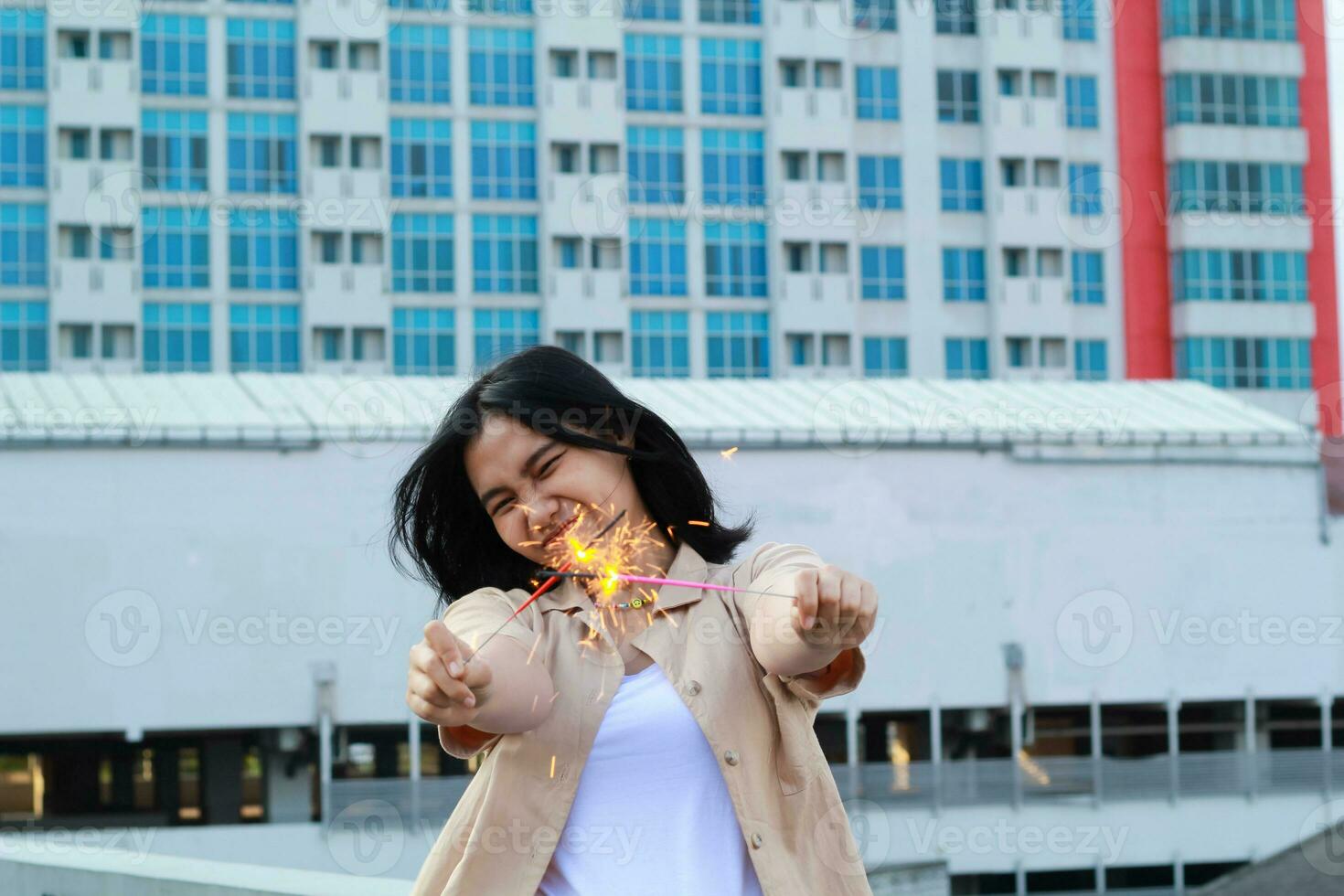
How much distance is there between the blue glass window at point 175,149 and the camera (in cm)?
3750

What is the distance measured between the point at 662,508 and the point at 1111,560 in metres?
21.5

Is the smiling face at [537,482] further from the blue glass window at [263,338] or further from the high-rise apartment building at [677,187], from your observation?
the blue glass window at [263,338]

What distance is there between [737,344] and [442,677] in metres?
37.7

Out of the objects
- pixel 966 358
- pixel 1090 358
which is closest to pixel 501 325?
pixel 966 358

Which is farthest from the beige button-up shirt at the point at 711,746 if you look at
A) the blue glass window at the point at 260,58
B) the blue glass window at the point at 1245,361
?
the blue glass window at the point at 1245,361

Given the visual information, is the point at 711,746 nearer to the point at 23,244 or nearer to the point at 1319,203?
the point at 23,244

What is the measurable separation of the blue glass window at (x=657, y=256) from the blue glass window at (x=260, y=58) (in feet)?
27.3

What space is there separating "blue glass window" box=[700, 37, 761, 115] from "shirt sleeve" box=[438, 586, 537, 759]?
1505 inches

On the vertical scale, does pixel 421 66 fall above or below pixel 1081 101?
above

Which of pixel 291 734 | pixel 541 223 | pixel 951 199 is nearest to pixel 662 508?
pixel 291 734

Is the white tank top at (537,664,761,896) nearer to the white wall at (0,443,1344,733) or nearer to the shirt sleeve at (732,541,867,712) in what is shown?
the shirt sleeve at (732,541,867,712)

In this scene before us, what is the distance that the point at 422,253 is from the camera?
3825cm

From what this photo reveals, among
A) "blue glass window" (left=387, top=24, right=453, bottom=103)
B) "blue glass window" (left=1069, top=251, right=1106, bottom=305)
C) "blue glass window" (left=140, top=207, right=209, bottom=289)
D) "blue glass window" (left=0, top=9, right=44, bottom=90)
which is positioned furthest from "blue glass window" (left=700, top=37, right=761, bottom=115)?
"blue glass window" (left=0, top=9, right=44, bottom=90)

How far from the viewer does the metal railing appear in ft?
71.1
